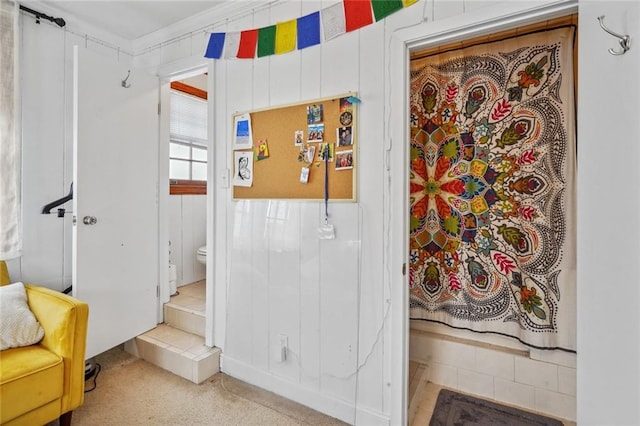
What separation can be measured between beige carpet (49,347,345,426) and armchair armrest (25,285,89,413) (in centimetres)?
26

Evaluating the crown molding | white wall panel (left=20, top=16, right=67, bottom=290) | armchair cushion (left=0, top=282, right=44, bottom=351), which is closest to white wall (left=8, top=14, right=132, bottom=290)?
white wall panel (left=20, top=16, right=67, bottom=290)

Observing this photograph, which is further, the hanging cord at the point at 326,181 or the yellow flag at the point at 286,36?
the yellow flag at the point at 286,36

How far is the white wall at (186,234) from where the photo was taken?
10.7 feet

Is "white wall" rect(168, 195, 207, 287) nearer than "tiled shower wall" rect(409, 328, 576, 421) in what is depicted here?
No

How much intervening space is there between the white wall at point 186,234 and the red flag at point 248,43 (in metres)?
1.77

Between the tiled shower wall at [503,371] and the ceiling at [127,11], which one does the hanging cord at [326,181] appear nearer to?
the tiled shower wall at [503,371]

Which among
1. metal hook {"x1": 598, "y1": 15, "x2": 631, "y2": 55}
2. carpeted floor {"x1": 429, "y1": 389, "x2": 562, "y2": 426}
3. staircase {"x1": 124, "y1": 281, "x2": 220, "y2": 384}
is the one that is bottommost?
carpeted floor {"x1": 429, "y1": 389, "x2": 562, "y2": 426}

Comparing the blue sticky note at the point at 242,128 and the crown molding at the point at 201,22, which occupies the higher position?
the crown molding at the point at 201,22

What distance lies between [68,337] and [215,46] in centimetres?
192

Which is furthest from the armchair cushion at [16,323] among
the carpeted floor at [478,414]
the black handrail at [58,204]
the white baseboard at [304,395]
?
the carpeted floor at [478,414]

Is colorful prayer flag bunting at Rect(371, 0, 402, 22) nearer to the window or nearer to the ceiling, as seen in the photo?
the ceiling

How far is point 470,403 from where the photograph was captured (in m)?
1.99

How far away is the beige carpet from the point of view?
5.78ft

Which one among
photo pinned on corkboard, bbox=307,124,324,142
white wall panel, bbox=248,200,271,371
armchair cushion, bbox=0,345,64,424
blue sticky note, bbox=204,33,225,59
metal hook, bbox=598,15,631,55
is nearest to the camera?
metal hook, bbox=598,15,631,55
